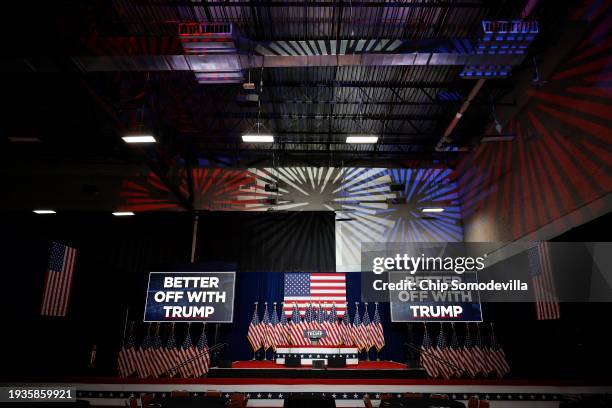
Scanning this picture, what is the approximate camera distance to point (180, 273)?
34.6 feet

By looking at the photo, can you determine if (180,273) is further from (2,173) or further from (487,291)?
(487,291)

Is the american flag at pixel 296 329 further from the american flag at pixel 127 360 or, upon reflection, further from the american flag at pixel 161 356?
the american flag at pixel 127 360

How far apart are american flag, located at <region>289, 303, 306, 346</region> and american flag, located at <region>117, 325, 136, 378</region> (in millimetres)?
4329

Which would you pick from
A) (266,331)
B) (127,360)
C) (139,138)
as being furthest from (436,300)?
(139,138)

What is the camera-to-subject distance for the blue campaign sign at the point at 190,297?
33.3 ft

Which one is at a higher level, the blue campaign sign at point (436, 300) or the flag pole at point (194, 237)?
the flag pole at point (194, 237)

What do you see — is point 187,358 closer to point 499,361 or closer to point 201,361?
point 201,361

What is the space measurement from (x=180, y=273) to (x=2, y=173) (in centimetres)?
747

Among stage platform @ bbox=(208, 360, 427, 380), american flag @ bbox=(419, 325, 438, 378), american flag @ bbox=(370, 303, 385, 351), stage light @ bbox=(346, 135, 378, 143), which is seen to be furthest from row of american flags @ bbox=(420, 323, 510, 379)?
stage light @ bbox=(346, 135, 378, 143)

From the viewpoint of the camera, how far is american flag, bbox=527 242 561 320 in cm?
805

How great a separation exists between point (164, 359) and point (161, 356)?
13 cm

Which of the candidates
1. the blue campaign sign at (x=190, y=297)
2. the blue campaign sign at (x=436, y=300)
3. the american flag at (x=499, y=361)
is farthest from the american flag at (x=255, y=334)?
the american flag at (x=499, y=361)

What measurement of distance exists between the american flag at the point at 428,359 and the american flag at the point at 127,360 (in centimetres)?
778

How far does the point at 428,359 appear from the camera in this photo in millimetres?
9758
